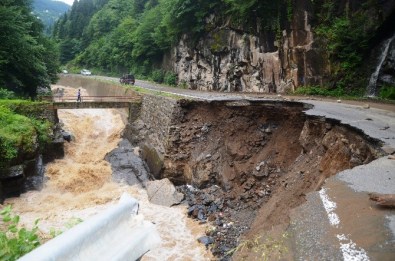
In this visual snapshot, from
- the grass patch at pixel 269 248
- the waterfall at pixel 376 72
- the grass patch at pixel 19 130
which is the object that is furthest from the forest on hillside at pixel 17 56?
the waterfall at pixel 376 72

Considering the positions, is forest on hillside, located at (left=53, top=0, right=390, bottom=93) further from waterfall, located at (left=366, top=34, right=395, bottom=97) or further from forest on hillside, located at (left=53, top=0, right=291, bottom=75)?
waterfall, located at (left=366, top=34, right=395, bottom=97)

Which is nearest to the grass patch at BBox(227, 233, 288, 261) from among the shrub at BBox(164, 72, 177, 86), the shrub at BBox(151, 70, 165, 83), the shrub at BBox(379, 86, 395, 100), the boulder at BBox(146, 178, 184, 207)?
the boulder at BBox(146, 178, 184, 207)

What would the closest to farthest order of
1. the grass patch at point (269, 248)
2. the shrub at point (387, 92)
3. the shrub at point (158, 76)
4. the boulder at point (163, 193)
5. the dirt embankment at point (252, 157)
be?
the grass patch at point (269, 248) → the dirt embankment at point (252, 157) → the boulder at point (163, 193) → the shrub at point (387, 92) → the shrub at point (158, 76)

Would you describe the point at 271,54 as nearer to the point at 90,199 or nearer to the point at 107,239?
the point at 90,199

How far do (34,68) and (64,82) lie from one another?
2901 centimetres

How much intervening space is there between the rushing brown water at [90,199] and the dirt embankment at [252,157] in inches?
32.8

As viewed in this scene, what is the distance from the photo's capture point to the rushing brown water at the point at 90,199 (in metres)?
9.44

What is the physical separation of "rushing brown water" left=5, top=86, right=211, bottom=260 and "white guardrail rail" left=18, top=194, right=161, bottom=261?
5255mm

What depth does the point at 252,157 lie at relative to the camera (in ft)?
39.4

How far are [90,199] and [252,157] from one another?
21.3 feet

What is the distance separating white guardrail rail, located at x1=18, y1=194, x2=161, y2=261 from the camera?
1.70 meters

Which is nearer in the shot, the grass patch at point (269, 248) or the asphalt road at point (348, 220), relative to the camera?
the asphalt road at point (348, 220)

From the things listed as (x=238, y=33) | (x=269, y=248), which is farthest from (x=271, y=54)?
(x=269, y=248)

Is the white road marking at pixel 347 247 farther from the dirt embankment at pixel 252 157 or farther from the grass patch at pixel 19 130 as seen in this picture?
the grass patch at pixel 19 130
